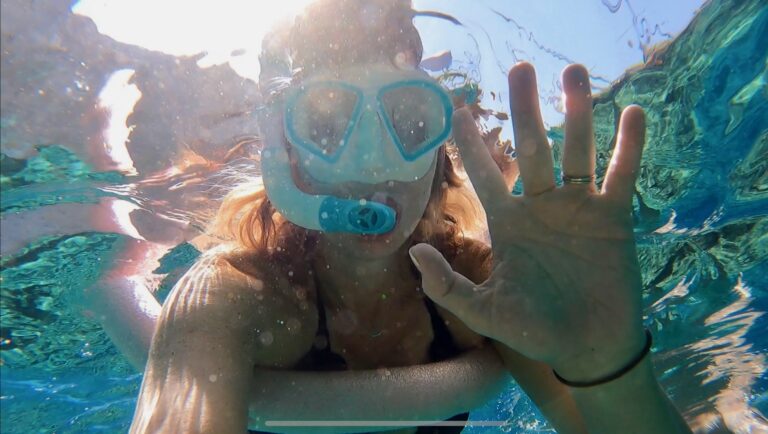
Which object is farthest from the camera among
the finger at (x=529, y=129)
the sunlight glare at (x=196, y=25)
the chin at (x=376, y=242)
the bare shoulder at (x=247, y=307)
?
the sunlight glare at (x=196, y=25)

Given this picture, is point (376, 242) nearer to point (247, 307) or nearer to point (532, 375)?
point (247, 307)

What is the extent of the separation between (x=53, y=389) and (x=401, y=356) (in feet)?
37.8

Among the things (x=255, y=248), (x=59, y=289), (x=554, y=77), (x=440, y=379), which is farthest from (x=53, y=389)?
(x=554, y=77)

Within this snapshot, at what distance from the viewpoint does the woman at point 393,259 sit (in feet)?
7.49

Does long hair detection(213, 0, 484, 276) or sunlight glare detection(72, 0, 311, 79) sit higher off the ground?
sunlight glare detection(72, 0, 311, 79)

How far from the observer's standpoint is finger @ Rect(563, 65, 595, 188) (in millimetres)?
2285

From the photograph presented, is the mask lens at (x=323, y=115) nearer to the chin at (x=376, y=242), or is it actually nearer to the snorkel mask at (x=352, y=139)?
the snorkel mask at (x=352, y=139)

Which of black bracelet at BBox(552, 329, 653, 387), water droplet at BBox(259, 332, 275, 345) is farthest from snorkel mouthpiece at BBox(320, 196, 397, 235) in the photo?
black bracelet at BBox(552, 329, 653, 387)

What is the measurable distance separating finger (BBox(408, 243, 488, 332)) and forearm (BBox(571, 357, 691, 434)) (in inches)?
31.5

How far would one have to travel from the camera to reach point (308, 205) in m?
2.80

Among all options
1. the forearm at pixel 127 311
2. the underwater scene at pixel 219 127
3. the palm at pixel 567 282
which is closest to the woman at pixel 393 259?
the palm at pixel 567 282

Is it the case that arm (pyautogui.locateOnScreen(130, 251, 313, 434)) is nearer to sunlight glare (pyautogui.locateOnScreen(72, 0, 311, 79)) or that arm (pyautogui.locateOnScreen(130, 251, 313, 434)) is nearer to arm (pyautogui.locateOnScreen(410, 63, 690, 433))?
arm (pyautogui.locateOnScreen(410, 63, 690, 433))

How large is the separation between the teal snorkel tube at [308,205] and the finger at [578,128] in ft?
3.26

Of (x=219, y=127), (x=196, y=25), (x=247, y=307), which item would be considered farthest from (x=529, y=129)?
(x=219, y=127)
